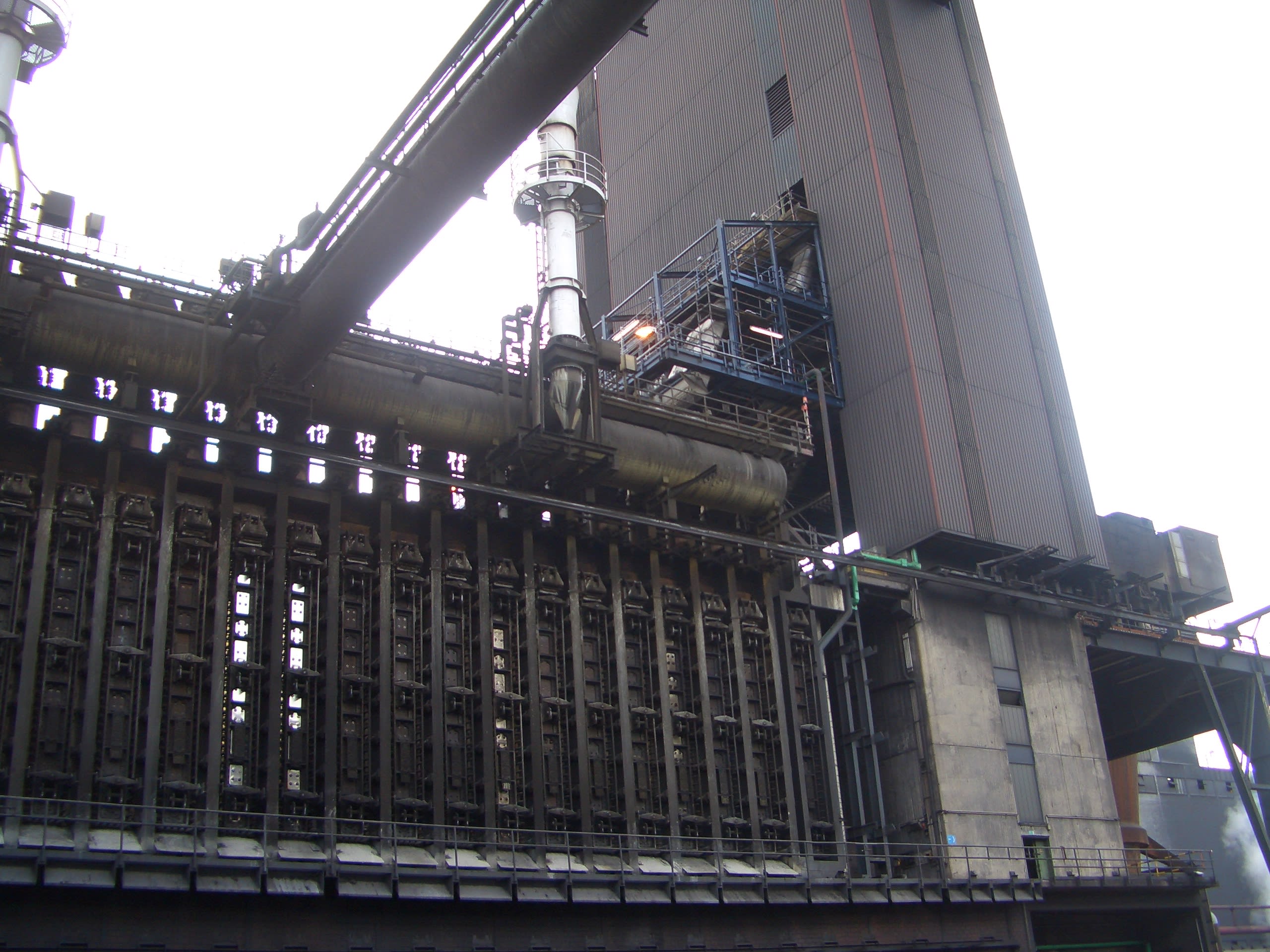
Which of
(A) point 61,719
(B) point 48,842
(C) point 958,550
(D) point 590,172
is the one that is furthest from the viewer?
(C) point 958,550

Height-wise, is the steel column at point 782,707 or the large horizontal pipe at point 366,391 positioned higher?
the large horizontal pipe at point 366,391

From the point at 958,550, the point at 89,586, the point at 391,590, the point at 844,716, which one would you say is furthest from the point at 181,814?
the point at 958,550

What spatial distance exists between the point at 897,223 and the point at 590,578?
67.6 ft

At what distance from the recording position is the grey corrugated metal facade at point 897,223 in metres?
43.2

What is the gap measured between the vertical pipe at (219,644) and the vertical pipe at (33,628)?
11.2 ft

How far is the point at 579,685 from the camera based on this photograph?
3191 centimetres

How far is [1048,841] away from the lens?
39656 mm

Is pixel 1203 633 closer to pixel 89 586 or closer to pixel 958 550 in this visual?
pixel 958 550

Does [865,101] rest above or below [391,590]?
above

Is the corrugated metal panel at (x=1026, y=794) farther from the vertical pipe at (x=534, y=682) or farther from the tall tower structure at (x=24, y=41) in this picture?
the tall tower structure at (x=24, y=41)

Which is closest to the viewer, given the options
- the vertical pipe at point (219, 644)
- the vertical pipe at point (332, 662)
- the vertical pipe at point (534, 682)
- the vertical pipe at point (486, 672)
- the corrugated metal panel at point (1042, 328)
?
the vertical pipe at point (219, 644)

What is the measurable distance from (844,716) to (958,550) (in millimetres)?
6993

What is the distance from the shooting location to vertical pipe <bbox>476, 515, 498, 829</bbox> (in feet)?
95.5

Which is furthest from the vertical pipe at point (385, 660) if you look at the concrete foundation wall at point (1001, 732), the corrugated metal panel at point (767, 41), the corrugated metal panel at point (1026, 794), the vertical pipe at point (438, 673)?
the corrugated metal panel at point (767, 41)
